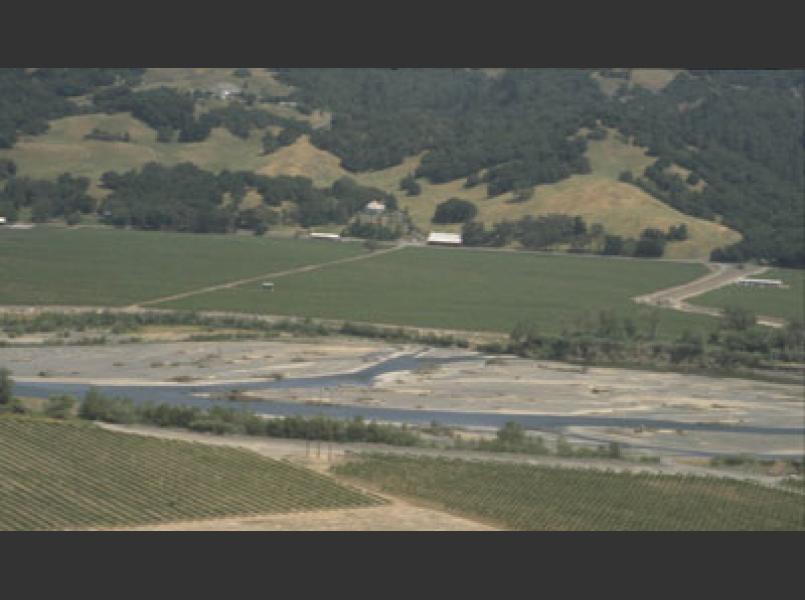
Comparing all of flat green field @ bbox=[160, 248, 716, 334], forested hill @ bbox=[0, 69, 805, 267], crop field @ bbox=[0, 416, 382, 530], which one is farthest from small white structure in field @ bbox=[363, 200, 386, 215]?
crop field @ bbox=[0, 416, 382, 530]

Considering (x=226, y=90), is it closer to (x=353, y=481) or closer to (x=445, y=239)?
(x=445, y=239)

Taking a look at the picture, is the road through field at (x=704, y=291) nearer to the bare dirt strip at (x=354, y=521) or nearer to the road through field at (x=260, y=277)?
the road through field at (x=260, y=277)

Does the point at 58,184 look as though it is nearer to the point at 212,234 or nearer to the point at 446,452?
the point at 212,234

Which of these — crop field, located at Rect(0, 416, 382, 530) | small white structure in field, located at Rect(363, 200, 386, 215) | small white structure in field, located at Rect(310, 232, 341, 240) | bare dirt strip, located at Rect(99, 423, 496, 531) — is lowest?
bare dirt strip, located at Rect(99, 423, 496, 531)

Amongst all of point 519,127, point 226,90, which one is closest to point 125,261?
point 519,127

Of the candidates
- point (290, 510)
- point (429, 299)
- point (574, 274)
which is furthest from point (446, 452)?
point (574, 274)

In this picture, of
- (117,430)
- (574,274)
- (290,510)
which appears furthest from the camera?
(574,274)

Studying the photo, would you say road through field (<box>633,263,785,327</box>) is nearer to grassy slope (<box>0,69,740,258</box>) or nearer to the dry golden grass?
grassy slope (<box>0,69,740,258</box>)

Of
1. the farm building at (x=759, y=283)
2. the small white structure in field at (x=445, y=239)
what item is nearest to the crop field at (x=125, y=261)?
the small white structure in field at (x=445, y=239)
